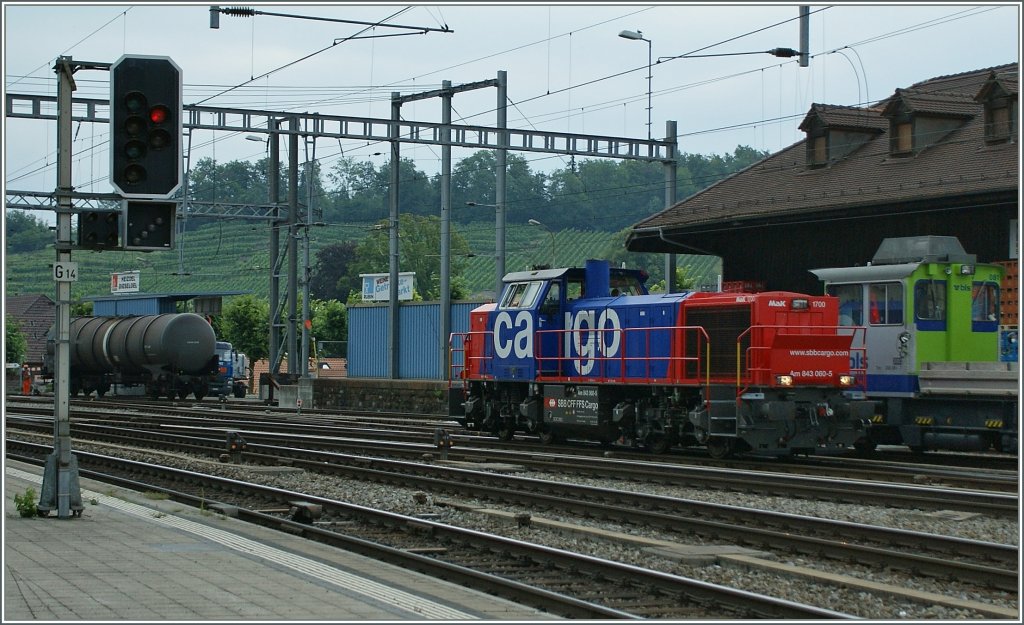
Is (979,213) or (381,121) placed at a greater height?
(381,121)

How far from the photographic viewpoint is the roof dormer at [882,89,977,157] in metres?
29.0

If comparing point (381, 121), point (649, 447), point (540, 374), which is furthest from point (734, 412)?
point (381, 121)

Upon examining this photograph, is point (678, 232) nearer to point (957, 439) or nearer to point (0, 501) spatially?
point (957, 439)

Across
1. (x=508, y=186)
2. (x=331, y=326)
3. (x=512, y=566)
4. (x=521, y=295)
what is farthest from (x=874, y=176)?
(x=508, y=186)

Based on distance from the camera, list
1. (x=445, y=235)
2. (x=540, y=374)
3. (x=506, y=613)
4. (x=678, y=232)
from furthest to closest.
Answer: (x=445, y=235)
(x=678, y=232)
(x=540, y=374)
(x=506, y=613)

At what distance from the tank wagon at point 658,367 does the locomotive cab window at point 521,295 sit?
41 millimetres

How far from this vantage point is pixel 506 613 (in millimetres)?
8414

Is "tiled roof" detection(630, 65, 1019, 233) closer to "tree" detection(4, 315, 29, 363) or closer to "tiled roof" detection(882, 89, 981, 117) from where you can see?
"tiled roof" detection(882, 89, 981, 117)

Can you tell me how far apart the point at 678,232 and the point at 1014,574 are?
23.8m

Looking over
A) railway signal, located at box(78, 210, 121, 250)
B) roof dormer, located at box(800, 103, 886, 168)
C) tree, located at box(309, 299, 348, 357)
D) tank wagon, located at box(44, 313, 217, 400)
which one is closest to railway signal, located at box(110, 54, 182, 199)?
railway signal, located at box(78, 210, 121, 250)

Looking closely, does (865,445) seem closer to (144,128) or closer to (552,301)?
(552,301)

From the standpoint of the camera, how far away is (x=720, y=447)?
66.2ft

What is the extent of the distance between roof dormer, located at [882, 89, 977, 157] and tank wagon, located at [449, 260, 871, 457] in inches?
372

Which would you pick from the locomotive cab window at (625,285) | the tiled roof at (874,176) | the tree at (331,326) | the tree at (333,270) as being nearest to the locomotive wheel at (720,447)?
the locomotive cab window at (625,285)
